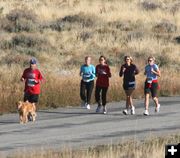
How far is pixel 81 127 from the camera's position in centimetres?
1781

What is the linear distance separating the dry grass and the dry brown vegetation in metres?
7.79

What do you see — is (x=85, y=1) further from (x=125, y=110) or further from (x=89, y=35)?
(x=125, y=110)

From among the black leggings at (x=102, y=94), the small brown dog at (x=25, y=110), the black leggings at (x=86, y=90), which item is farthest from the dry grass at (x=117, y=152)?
the black leggings at (x=86, y=90)

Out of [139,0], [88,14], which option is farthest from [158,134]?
[139,0]

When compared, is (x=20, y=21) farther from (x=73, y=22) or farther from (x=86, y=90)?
(x=86, y=90)

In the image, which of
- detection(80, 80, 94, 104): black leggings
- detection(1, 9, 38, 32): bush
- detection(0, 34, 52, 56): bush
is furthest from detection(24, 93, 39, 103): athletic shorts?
detection(1, 9, 38, 32): bush

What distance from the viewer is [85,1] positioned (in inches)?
2168

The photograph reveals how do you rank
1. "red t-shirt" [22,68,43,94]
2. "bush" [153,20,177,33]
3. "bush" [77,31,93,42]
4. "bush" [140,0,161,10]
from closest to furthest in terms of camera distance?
"red t-shirt" [22,68,43,94]
"bush" [77,31,93,42]
"bush" [153,20,177,33]
"bush" [140,0,161,10]

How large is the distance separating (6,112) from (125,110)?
12.0 ft

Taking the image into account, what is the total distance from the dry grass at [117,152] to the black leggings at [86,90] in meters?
6.96

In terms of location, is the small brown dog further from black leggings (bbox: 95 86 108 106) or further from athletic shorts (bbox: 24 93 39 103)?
black leggings (bbox: 95 86 108 106)

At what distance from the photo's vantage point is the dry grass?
12.4 m

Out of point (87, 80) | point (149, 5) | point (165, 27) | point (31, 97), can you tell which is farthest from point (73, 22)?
point (31, 97)

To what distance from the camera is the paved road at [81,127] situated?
1524 centimetres
